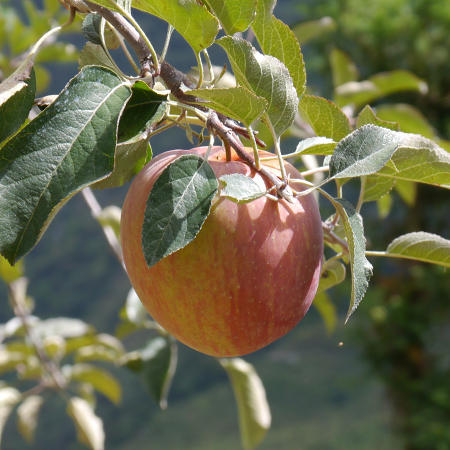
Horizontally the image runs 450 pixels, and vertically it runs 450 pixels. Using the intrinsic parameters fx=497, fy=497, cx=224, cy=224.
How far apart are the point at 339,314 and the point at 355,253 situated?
13.1 feet

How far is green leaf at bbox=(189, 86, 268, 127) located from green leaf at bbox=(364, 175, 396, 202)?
0.55ft

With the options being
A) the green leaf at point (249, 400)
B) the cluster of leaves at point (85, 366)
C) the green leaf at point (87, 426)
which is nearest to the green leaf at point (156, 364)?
the cluster of leaves at point (85, 366)

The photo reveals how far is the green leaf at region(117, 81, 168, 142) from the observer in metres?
0.28

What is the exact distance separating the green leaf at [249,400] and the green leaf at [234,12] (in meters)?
0.62

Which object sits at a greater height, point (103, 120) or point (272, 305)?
point (103, 120)

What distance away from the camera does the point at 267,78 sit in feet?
0.97

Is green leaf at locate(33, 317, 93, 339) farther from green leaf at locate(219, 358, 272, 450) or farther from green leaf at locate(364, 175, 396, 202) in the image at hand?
green leaf at locate(364, 175, 396, 202)

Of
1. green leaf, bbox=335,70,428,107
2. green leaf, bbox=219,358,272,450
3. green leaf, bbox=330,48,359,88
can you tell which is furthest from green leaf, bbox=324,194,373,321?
green leaf, bbox=330,48,359,88

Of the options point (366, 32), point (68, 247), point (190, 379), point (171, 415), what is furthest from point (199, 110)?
point (68, 247)

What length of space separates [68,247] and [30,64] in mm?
4573

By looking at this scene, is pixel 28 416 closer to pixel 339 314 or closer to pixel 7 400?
pixel 7 400

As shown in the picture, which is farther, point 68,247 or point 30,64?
point 68,247

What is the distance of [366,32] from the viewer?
218 cm

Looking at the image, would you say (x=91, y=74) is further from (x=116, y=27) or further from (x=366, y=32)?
(x=366, y=32)
